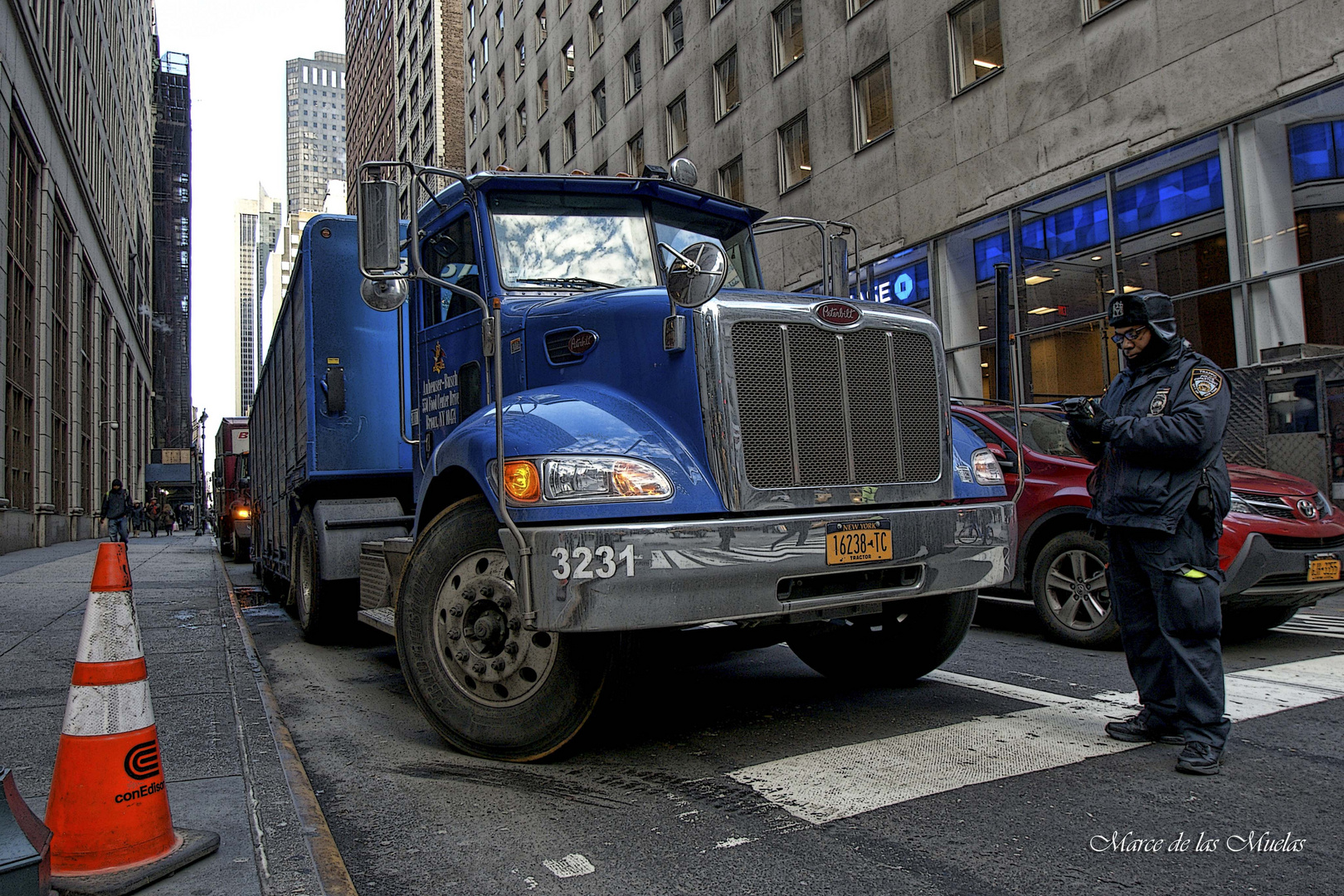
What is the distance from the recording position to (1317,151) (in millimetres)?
12359

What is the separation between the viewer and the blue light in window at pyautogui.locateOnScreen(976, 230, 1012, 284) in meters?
16.6

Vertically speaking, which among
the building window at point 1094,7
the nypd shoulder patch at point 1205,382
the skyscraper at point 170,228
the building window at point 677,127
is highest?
the skyscraper at point 170,228

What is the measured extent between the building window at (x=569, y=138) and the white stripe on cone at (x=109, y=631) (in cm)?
3225

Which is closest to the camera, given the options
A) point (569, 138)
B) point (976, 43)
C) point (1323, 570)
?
point (1323, 570)

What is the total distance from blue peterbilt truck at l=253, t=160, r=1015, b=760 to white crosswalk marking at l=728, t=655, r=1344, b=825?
0.57 m

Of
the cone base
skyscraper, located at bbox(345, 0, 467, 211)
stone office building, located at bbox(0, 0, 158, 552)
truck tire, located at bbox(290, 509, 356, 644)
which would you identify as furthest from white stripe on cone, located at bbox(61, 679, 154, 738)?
skyscraper, located at bbox(345, 0, 467, 211)

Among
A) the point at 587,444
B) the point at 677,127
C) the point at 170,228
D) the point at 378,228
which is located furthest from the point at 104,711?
the point at 170,228

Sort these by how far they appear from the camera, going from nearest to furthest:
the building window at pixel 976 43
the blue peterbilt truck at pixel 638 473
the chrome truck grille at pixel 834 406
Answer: the blue peterbilt truck at pixel 638 473 → the chrome truck grille at pixel 834 406 → the building window at pixel 976 43

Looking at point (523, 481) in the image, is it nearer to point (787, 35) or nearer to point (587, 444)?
point (587, 444)

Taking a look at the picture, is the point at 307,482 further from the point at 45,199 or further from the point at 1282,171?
the point at 45,199

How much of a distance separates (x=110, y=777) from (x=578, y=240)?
343 centimetres

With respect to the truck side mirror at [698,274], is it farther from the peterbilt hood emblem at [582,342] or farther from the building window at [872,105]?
the building window at [872,105]

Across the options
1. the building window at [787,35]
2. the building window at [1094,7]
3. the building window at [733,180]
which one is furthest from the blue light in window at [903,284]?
the building window at [787,35]

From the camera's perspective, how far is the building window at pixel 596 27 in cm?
3155
